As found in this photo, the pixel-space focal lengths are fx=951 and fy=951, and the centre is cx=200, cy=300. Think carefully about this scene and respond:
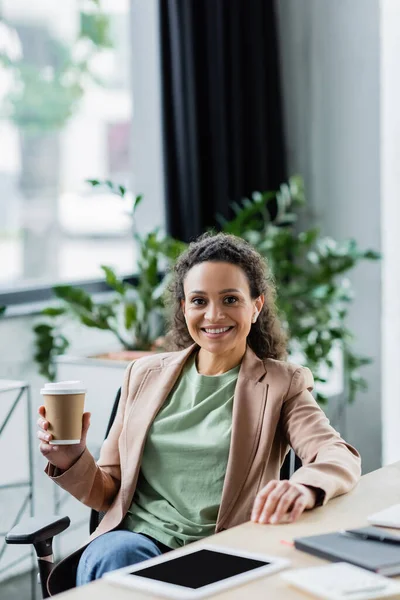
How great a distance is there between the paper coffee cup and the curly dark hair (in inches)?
20.8

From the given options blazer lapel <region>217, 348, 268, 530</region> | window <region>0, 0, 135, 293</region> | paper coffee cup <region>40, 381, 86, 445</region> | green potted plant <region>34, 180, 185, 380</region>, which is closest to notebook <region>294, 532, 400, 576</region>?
blazer lapel <region>217, 348, 268, 530</region>

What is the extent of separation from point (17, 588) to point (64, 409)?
74.6 inches

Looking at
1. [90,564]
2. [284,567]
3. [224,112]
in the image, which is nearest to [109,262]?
[224,112]

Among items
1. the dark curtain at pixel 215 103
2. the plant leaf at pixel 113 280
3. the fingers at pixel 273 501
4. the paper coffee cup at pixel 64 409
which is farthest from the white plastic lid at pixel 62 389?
the dark curtain at pixel 215 103

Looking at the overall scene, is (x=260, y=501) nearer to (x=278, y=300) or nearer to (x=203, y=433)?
(x=203, y=433)

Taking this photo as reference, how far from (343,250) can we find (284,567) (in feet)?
8.29

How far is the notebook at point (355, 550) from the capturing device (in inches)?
57.3

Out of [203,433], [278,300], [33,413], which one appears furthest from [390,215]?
[203,433]

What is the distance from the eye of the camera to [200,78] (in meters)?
4.16

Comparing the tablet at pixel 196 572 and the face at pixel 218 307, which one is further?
the face at pixel 218 307

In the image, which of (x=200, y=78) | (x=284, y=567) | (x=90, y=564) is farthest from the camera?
(x=200, y=78)

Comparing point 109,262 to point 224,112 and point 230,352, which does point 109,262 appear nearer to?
point 224,112

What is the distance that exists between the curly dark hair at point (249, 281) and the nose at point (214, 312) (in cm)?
11

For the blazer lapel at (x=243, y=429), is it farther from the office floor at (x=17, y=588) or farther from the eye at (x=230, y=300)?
the office floor at (x=17, y=588)
